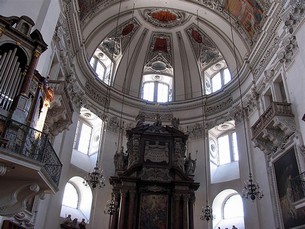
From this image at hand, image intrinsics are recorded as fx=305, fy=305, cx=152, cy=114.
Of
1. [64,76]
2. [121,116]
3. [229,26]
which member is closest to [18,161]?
[64,76]

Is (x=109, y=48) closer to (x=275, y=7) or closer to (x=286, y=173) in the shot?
(x=275, y=7)

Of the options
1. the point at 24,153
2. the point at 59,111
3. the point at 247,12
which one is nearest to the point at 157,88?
the point at 247,12

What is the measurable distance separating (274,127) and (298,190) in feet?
8.96

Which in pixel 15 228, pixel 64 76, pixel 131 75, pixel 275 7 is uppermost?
pixel 131 75

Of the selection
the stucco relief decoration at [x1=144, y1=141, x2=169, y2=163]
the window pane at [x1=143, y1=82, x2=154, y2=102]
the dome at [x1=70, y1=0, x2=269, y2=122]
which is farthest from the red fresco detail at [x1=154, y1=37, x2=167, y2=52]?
the stucco relief decoration at [x1=144, y1=141, x2=169, y2=163]

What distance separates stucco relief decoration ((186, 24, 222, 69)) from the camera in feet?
60.0

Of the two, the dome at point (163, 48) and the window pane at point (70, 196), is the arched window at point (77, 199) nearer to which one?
the window pane at point (70, 196)

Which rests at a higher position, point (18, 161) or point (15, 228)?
point (18, 161)

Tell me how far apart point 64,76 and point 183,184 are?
677cm

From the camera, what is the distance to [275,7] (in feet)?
38.8

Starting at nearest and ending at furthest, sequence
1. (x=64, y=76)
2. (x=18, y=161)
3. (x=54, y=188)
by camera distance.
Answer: (x=18, y=161) < (x=54, y=188) < (x=64, y=76)

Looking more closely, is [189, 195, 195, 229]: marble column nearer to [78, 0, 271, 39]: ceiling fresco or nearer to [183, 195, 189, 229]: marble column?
[183, 195, 189, 229]: marble column

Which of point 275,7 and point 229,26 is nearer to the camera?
point 275,7

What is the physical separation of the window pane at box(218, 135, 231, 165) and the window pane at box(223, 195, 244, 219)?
199cm
